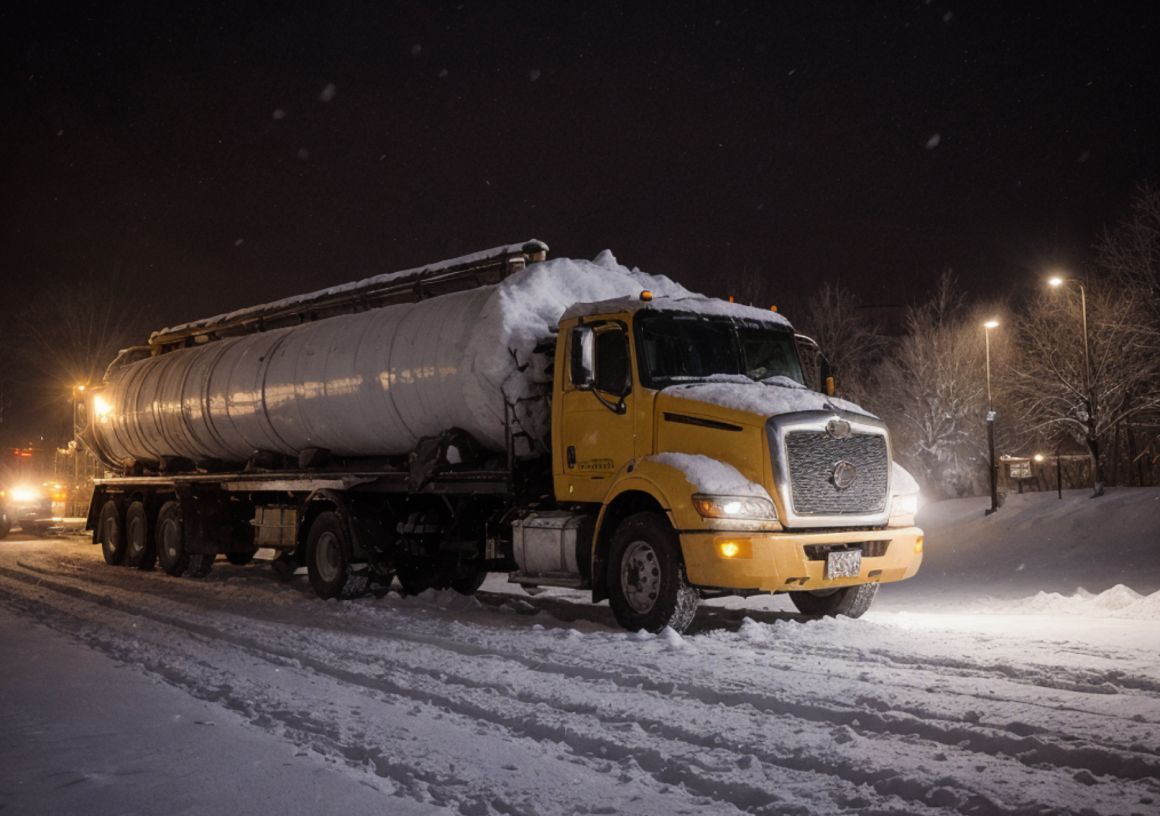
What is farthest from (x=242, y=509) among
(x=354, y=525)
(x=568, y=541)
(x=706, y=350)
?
(x=706, y=350)

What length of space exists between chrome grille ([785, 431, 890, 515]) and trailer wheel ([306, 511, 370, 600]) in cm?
625

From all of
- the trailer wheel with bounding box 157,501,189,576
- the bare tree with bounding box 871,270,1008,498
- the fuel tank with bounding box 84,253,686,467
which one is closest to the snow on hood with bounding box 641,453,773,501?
the fuel tank with bounding box 84,253,686,467

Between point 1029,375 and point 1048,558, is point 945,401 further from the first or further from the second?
point 1048,558

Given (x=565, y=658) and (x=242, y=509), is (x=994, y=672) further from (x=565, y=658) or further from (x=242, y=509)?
(x=242, y=509)

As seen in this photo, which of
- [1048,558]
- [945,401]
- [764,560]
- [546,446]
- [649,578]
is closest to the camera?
[764,560]

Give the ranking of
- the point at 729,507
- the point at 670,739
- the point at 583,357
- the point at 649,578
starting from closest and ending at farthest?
the point at 670,739 → the point at 729,507 → the point at 649,578 → the point at 583,357

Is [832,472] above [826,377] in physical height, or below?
below

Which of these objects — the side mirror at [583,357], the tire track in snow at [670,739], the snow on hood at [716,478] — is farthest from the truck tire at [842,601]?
the tire track in snow at [670,739]

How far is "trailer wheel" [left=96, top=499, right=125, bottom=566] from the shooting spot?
1870cm

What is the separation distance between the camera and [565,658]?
7.93m

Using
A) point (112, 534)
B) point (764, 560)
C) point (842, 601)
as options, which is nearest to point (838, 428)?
point (764, 560)

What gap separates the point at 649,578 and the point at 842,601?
2388 millimetres

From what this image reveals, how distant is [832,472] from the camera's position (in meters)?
8.98

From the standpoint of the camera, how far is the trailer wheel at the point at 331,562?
41.2 ft
